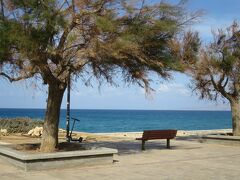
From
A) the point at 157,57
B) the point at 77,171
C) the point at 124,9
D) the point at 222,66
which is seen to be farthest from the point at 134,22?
the point at 222,66

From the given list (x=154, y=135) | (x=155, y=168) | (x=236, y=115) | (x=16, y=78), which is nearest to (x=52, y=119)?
(x=16, y=78)

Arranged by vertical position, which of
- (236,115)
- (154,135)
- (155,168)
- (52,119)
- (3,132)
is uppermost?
(236,115)

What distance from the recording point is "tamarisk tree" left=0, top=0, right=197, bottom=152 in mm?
12133

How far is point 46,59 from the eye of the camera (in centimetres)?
1298

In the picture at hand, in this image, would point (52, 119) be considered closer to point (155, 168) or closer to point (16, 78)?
point (16, 78)

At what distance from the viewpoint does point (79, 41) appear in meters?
13.0

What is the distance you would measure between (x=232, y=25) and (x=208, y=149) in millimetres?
6316

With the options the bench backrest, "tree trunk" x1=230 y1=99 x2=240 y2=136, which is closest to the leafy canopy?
the bench backrest

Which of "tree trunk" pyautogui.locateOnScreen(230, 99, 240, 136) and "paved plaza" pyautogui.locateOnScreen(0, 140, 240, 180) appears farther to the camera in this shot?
"tree trunk" pyautogui.locateOnScreen(230, 99, 240, 136)

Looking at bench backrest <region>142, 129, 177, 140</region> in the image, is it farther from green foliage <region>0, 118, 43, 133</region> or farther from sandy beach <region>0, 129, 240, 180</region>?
green foliage <region>0, 118, 43, 133</region>

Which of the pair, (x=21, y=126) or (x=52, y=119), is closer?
(x=52, y=119)

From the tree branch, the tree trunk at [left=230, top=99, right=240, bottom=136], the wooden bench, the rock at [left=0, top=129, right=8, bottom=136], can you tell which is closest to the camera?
the tree branch

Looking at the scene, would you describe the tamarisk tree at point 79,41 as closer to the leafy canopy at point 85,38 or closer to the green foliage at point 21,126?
the leafy canopy at point 85,38

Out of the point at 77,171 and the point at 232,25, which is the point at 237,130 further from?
the point at 77,171
